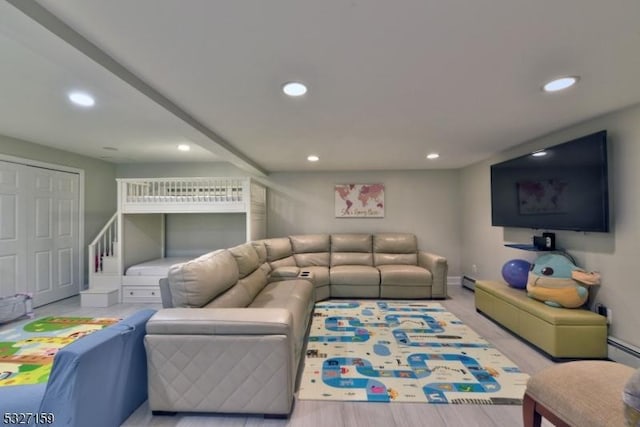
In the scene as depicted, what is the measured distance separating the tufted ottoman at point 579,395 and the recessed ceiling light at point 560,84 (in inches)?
67.8

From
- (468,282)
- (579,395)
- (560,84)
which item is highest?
(560,84)

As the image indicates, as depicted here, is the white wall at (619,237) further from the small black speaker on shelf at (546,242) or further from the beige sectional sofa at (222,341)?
the beige sectional sofa at (222,341)

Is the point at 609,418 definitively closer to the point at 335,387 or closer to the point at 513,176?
the point at 335,387

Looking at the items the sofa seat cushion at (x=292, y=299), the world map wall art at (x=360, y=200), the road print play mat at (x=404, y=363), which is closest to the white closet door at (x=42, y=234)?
the sofa seat cushion at (x=292, y=299)

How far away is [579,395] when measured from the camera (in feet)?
4.18

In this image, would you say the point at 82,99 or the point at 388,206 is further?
the point at 388,206

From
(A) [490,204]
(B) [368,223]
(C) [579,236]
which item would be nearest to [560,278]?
(C) [579,236]

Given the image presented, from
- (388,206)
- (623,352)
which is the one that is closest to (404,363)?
(623,352)

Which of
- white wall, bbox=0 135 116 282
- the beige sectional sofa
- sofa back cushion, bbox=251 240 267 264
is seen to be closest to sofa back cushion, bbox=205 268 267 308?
the beige sectional sofa

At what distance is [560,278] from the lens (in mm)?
2580

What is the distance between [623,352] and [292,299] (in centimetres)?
287

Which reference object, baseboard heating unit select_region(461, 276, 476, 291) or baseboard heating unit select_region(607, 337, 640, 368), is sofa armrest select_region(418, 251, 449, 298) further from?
baseboard heating unit select_region(607, 337, 640, 368)

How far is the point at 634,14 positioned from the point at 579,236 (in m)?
2.19

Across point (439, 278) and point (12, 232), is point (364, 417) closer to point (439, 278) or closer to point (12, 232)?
point (439, 278)
